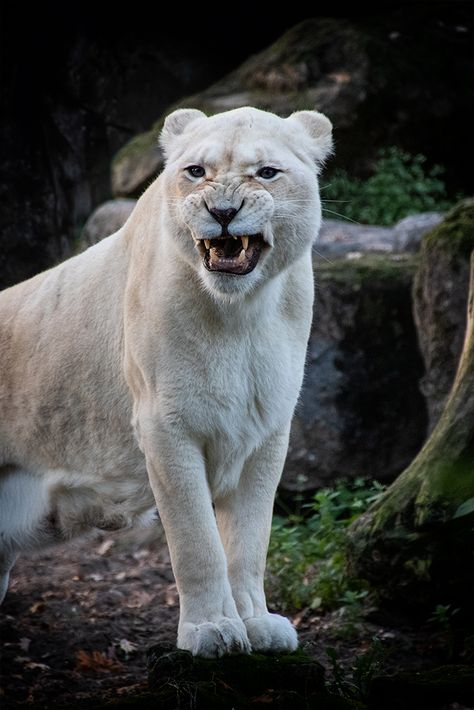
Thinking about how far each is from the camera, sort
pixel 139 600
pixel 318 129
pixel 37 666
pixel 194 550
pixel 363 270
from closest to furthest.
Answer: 1. pixel 194 550
2. pixel 318 129
3. pixel 37 666
4. pixel 139 600
5. pixel 363 270

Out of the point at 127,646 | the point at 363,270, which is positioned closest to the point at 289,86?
the point at 363,270

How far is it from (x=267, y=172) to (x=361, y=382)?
4.12 m

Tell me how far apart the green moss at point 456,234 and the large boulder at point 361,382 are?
3.16 feet

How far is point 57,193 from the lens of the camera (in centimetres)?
1220

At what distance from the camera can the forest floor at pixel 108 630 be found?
4812 mm

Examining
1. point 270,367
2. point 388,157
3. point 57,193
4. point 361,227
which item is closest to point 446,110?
point 388,157

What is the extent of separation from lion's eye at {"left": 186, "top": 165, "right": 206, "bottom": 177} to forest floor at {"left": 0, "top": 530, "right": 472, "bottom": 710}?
69.3 inches

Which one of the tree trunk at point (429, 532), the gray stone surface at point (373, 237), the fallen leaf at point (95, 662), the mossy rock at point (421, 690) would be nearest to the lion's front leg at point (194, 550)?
the mossy rock at point (421, 690)

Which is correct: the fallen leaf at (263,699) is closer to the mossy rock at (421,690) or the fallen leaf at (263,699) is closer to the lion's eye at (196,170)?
the mossy rock at (421,690)

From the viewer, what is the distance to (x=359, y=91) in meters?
11.0

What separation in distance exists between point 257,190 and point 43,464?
1.87 meters

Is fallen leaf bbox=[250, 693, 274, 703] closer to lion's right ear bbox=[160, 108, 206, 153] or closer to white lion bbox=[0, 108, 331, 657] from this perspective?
white lion bbox=[0, 108, 331, 657]

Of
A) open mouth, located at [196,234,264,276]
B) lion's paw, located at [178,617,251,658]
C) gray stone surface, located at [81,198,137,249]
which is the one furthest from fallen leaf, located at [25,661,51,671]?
gray stone surface, located at [81,198,137,249]

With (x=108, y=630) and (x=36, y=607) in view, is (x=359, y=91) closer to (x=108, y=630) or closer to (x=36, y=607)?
(x=36, y=607)
